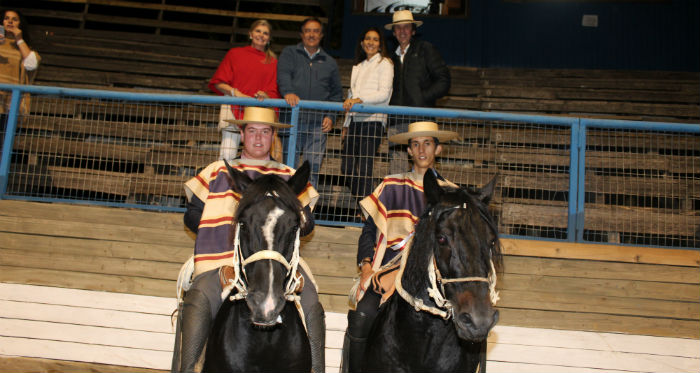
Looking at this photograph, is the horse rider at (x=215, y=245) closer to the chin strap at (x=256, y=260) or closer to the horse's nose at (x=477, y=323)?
the chin strap at (x=256, y=260)

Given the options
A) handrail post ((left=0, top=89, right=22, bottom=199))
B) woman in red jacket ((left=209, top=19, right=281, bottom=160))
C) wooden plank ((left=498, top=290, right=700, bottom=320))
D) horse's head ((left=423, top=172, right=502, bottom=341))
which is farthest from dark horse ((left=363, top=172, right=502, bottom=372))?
handrail post ((left=0, top=89, right=22, bottom=199))

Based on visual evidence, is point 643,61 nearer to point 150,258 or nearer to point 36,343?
point 150,258

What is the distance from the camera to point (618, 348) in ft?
14.2

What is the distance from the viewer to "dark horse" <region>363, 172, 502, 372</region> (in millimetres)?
2199

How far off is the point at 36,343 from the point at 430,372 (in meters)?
3.46

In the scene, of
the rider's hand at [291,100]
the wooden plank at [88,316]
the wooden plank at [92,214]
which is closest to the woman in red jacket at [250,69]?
the rider's hand at [291,100]

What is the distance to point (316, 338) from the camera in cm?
303

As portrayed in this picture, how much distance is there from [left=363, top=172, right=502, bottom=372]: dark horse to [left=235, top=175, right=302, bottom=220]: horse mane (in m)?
0.67

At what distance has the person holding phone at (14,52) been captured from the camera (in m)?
6.01

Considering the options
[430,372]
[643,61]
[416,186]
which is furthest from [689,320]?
[643,61]

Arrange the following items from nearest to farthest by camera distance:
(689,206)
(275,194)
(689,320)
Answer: (275,194) → (689,320) → (689,206)

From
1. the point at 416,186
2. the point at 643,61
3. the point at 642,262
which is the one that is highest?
the point at 643,61

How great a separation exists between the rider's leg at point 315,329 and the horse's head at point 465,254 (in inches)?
37.7

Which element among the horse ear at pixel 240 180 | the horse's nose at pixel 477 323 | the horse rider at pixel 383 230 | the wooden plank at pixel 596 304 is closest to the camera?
the horse's nose at pixel 477 323
